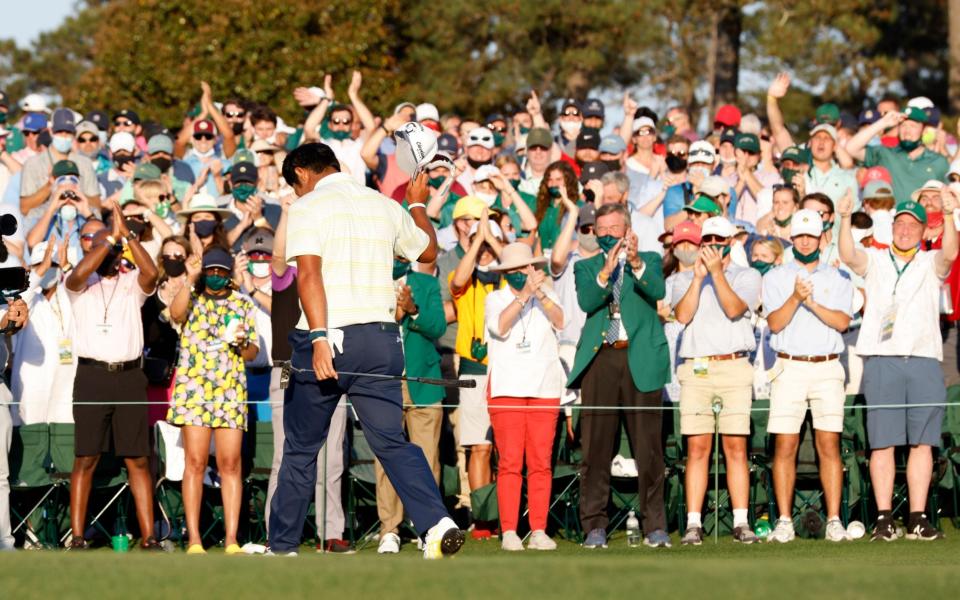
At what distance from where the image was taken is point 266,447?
13172 mm

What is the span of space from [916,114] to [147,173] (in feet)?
23.3

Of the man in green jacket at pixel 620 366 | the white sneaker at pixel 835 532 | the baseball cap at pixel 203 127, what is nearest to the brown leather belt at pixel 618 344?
the man in green jacket at pixel 620 366

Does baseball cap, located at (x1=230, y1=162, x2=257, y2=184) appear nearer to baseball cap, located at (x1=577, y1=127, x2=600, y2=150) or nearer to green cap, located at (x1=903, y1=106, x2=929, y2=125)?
baseball cap, located at (x1=577, y1=127, x2=600, y2=150)

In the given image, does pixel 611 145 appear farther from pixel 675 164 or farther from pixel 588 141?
pixel 675 164

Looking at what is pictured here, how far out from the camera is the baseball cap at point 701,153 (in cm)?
1580

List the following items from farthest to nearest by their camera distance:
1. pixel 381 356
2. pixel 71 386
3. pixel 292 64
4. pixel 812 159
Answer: pixel 292 64 → pixel 812 159 → pixel 71 386 → pixel 381 356

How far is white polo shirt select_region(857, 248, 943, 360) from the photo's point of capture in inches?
498

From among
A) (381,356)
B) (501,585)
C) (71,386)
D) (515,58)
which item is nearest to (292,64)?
(515,58)

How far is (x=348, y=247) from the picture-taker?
9.61 m

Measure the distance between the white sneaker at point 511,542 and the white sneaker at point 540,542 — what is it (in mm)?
84

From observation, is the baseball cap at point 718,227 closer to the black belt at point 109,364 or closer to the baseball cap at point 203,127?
the black belt at point 109,364

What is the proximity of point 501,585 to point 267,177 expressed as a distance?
9403mm

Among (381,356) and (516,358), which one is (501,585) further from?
(516,358)

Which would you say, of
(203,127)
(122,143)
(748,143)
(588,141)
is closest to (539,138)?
(588,141)
